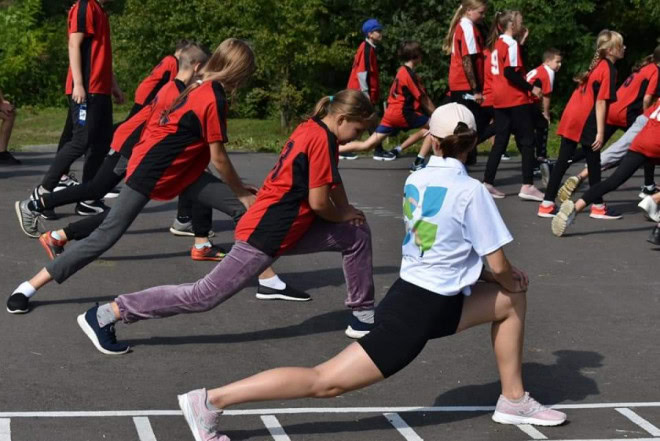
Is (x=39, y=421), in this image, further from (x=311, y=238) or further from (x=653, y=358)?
(x=653, y=358)

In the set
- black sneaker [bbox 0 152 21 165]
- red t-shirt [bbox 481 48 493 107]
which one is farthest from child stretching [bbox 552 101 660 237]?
black sneaker [bbox 0 152 21 165]

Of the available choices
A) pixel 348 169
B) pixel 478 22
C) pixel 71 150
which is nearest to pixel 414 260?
pixel 71 150

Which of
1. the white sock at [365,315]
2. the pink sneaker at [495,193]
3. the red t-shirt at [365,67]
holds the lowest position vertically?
the pink sneaker at [495,193]

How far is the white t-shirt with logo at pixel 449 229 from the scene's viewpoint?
5727mm

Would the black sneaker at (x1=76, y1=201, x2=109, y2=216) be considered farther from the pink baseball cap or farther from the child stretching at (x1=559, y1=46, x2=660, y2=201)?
the pink baseball cap

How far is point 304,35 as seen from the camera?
24.4 meters

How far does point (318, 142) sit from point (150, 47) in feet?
73.7

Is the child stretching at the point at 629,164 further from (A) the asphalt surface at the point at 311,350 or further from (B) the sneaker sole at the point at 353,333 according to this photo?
(B) the sneaker sole at the point at 353,333

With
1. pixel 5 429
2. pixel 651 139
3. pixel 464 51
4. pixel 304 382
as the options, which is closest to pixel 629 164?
pixel 651 139

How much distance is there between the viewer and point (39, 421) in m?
6.11

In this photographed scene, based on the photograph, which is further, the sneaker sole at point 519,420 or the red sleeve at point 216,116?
the red sleeve at point 216,116

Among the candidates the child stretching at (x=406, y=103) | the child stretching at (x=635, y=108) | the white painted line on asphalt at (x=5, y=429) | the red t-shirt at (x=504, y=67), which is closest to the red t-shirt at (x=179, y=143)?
the white painted line on asphalt at (x=5, y=429)

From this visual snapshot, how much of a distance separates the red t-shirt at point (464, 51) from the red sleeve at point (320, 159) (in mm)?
7327

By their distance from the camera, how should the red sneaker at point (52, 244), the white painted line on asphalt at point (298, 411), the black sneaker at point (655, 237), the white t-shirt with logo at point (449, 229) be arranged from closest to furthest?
1. the white t-shirt with logo at point (449, 229)
2. the white painted line on asphalt at point (298, 411)
3. the red sneaker at point (52, 244)
4. the black sneaker at point (655, 237)
